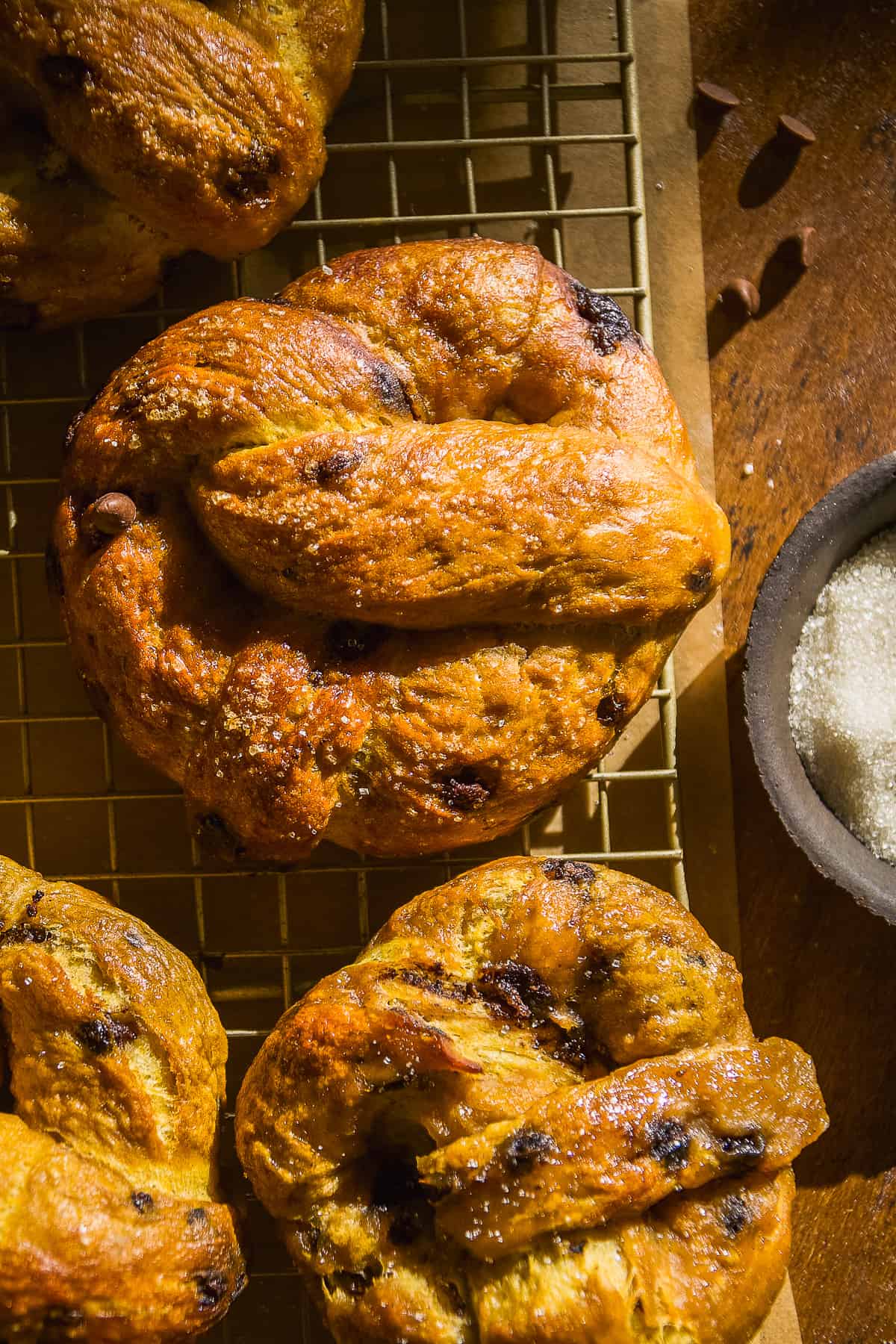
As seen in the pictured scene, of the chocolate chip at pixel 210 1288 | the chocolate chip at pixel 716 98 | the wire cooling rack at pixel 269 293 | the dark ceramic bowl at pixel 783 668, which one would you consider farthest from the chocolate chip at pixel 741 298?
the chocolate chip at pixel 210 1288

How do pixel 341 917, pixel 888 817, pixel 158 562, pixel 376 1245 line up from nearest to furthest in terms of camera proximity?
pixel 376 1245 < pixel 158 562 < pixel 888 817 < pixel 341 917

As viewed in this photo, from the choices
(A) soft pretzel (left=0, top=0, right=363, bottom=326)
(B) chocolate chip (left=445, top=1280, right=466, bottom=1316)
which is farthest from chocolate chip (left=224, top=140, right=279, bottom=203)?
(B) chocolate chip (left=445, top=1280, right=466, bottom=1316)

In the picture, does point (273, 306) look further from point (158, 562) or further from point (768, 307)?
point (768, 307)

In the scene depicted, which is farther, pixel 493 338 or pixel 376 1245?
pixel 493 338

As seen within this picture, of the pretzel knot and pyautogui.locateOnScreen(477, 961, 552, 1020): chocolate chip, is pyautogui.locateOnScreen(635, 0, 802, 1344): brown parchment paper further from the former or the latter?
pyautogui.locateOnScreen(477, 961, 552, 1020): chocolate chip

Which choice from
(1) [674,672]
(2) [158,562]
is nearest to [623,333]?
(1) [674,672]

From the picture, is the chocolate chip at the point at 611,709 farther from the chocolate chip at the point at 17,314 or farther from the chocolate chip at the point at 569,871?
the chocolate chip at the point at 17,314

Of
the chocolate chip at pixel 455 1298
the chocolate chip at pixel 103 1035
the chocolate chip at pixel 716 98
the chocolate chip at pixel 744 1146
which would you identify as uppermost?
the chocolate chip at pixel 716 98
